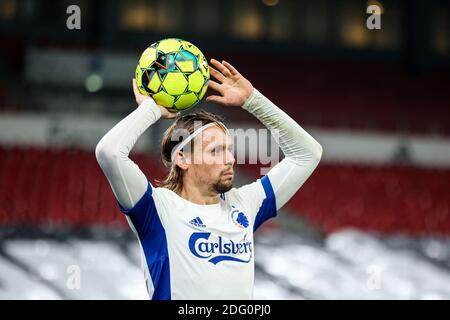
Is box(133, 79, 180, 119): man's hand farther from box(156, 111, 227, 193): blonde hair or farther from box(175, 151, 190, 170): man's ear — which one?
box(175, 151, 190, 170): man's ear

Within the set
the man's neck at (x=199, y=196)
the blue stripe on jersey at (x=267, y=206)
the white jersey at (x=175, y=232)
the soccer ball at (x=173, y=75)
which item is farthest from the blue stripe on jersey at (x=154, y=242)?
the blue stripe on jersey at (x=267, y=206)

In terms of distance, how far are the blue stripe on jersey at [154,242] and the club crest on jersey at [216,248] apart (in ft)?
0.47

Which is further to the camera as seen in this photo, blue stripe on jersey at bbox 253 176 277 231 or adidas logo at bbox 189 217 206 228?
blue stripe on jersey at bbox 253 176 277 231

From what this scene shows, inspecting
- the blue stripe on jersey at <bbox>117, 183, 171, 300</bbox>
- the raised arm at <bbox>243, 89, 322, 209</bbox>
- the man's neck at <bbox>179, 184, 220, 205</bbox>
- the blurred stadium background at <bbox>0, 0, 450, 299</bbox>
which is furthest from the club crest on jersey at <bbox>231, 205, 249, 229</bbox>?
the blurred stadium background at <bbox>0, 0, 450, 299</bbox>

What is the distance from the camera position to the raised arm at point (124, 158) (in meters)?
2.79

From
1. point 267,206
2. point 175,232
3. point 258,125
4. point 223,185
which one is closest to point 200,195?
point 223,185

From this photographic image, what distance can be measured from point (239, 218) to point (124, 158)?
0.72m

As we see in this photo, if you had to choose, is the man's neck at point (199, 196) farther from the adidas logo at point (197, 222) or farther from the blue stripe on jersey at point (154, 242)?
the blue stripe on jersey at point (154, 242)

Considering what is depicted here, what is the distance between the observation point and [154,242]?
3031 mm

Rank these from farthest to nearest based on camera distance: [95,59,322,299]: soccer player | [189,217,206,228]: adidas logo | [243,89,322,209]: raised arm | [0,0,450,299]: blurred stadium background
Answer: [0,0,450,299]: blurred stadium background
[243,89,322,209]: raised arm
[189,217,206,228]: adidas logo
[95,59,322,299]: soccer player

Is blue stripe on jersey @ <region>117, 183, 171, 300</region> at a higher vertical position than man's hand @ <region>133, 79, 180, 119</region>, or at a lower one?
lower

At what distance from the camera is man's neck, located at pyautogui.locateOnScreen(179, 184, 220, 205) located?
322 centimetres
